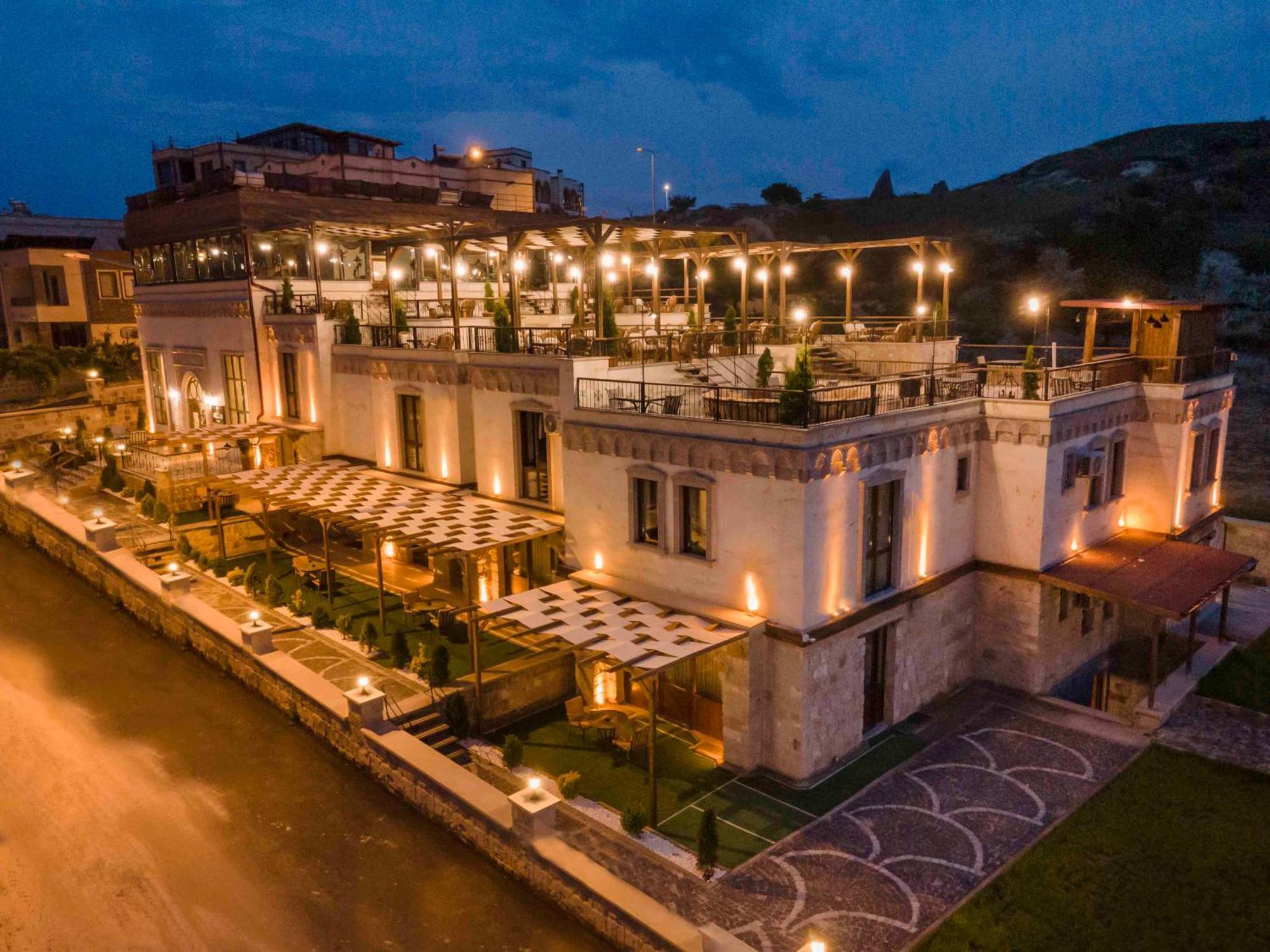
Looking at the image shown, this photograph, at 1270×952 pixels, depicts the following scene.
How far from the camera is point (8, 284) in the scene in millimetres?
52688

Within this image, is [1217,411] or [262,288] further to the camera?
[262,288]

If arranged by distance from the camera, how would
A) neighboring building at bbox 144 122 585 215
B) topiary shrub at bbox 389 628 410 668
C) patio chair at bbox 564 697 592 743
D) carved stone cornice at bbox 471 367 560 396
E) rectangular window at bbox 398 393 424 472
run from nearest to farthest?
patio chair at bbox 564 697 592 743, topiary shrub at bbox 389 628 410 668, carved stone cornice at bbox 471 367 560 396, rectangular window at bbox 398 393 424 472, neighboring building at bbox 144 122 585 215

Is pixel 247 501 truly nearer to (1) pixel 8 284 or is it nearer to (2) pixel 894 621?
(2) pixel 894 621

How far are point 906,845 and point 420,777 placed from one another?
792 cm

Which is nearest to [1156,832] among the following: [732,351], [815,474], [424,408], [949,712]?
[949,712]

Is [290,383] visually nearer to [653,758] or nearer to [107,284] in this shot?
[653,758]

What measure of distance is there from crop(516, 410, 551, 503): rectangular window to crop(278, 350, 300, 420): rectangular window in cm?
1171

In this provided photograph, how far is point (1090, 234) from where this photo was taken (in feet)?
212

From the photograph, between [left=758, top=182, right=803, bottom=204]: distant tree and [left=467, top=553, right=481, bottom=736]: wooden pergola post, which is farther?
[left=758, top=182, right=803, bottom=204]: distant tree

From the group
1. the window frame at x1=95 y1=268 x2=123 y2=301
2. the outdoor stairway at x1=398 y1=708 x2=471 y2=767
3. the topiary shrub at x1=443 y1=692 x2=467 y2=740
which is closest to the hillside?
the window frame at x1=95 y1=268 x2=123 y2=301

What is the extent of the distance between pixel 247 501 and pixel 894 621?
21.8 meters

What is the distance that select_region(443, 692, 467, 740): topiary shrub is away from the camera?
16.6 meters

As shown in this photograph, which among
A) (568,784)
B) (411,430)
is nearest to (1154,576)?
(568,784)

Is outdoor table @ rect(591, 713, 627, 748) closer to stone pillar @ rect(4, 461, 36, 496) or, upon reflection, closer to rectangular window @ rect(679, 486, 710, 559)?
rectangular window @ rect(679, 486, 710, 559)
